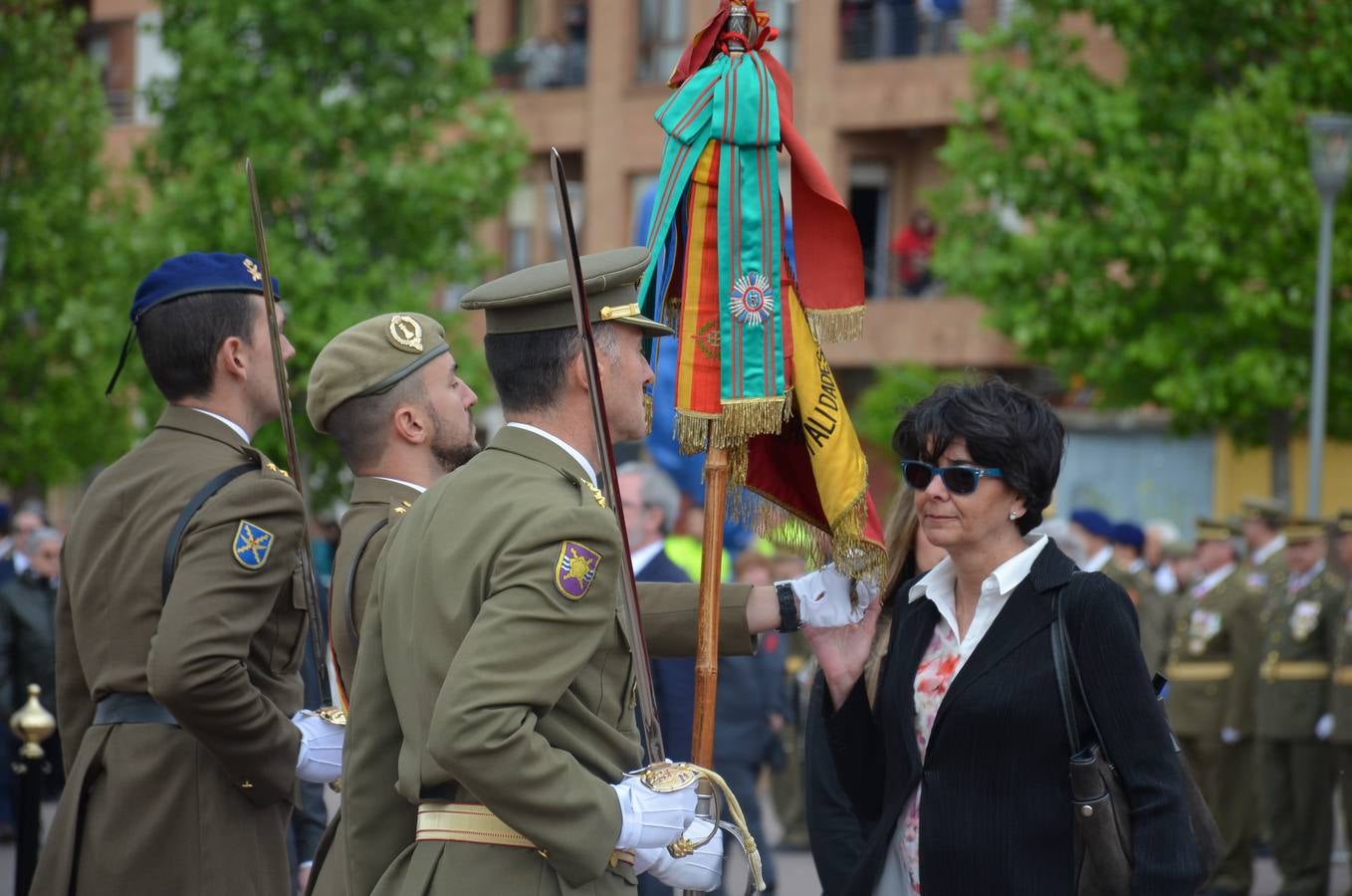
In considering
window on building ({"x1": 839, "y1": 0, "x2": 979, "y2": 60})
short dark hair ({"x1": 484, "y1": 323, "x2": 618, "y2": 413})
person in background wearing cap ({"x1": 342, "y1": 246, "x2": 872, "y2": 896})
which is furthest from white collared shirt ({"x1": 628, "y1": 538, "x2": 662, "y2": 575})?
window on building ({"x1": 839, "y1": 0, "x2": 979, "y2": 60})

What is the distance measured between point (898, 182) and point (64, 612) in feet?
85.5

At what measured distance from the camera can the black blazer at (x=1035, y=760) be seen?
155 inches

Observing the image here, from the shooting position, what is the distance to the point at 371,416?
475cm

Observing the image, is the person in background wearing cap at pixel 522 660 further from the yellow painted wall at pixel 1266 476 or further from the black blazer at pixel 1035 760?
the yellow painted wall at pixel 1266 476

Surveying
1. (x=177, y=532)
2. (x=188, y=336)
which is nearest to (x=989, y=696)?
(x=177, y=532)

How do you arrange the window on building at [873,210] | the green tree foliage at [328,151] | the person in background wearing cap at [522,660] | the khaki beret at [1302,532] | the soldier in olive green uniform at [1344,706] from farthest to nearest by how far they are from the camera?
the window on building at [873,210], the green tree foliage at [328,151], the khaki beret at [1302,532], the soldier in olive green uniform at [1344,706], the person in background wearing cap at [522,660]

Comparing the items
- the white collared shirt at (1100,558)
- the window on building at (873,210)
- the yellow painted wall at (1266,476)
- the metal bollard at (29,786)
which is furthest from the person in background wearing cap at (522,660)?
the window on building at (873,210)

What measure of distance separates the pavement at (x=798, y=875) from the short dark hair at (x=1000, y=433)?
6.31 meters

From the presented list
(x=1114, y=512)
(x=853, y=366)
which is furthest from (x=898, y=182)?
(x=1114, y=512)

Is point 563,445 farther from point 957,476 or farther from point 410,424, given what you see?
point 410,424

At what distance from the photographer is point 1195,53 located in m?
19.2

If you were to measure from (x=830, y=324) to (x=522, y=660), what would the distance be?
165 centimetres

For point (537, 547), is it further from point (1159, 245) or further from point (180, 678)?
point (1159, 245)

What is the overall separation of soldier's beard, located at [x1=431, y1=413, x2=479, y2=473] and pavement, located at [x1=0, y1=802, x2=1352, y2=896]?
19.2 feet
